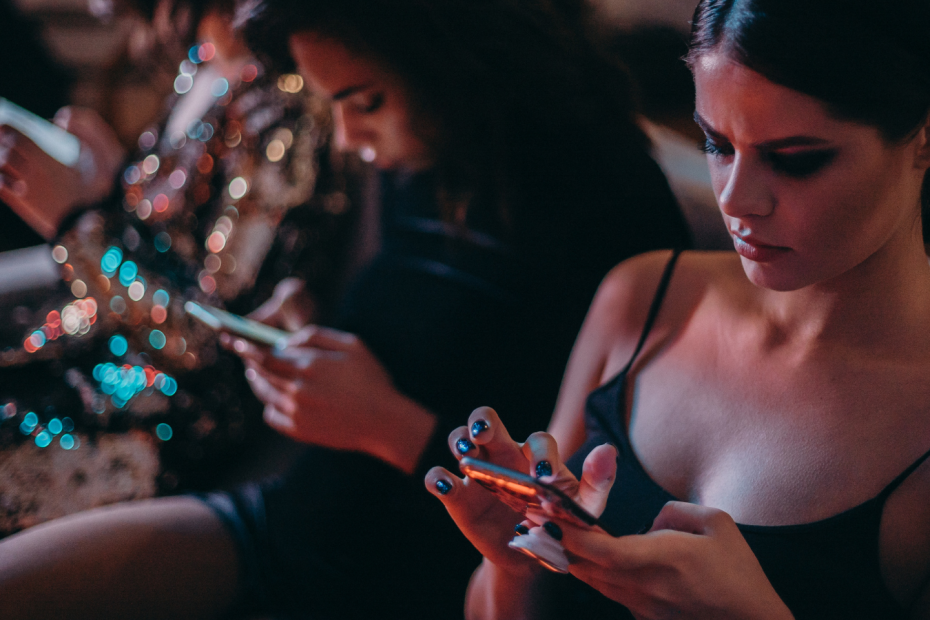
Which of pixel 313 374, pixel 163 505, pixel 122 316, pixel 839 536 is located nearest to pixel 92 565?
pixel 163 505

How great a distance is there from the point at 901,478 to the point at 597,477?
0.25m

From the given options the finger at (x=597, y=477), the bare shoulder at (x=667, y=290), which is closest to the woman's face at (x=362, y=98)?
the bare shoulder at (x=667, y=290)

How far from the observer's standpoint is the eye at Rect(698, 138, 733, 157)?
517 mm

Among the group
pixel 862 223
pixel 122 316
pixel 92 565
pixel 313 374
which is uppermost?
pixel 862 223

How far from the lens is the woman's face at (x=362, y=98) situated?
87cm

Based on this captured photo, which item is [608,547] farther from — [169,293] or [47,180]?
[47,180]

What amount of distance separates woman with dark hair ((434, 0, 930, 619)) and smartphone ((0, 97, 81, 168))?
3.51 ft

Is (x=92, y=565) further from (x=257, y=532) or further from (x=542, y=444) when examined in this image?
(x=542, y=444)

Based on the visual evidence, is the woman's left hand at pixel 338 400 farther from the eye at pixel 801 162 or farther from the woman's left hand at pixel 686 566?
the eye at pixel 801 162

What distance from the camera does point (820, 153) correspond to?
0.46 m

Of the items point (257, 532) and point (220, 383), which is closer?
point (257, 532)

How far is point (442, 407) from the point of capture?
91 cm

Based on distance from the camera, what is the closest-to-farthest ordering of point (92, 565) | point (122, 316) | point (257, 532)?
point (92, 565) → point (257, 532) → point (122, 316)

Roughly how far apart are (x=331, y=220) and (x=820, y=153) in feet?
3.11
